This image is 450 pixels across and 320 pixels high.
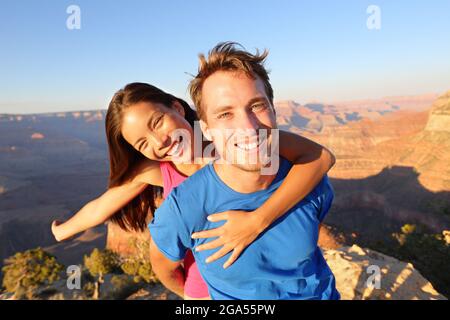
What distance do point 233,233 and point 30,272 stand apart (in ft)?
54.2

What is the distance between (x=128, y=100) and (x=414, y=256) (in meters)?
16.6

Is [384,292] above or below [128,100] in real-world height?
below

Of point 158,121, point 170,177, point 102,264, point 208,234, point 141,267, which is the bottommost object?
point 102,264

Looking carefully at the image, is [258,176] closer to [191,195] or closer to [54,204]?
[191,195]

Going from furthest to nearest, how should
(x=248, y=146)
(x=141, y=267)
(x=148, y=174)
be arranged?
(x=141, y=267), (x=148, y=174), (x=248, y=146)

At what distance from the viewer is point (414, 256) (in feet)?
48.6

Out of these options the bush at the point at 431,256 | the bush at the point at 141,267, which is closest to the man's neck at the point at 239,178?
the bush at the point at 141,267

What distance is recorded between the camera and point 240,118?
1.51 m

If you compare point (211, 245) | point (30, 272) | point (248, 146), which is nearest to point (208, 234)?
point (211, 245)

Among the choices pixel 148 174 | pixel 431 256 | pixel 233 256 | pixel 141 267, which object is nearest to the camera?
pixel 233 256

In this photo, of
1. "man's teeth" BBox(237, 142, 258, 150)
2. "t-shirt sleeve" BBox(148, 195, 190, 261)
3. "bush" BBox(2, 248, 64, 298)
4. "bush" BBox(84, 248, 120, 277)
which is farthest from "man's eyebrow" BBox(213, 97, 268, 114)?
"bush" BBox(2, 248, 64, 298)

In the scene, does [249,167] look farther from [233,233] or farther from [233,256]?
[233,256]

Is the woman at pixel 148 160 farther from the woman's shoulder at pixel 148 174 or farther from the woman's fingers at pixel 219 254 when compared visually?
the woman's fingers at pixel 219 254

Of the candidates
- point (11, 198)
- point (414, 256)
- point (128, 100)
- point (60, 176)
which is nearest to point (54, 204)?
point (11, 198)
